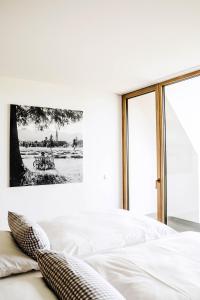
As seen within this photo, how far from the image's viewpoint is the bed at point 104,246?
130 cm

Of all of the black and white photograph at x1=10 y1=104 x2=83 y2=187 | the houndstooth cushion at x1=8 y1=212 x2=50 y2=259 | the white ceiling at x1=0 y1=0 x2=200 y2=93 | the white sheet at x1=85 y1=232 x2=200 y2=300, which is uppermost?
the white ceiling at x1=0 y1=0 x2=200 y2=93

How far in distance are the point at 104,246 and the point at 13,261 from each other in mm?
737

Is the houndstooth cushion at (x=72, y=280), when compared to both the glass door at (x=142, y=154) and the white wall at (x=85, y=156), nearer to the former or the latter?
the white wall at (x=85, y=156)

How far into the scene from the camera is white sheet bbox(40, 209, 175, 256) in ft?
6.45

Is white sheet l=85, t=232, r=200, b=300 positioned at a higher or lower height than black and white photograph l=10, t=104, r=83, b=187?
lower

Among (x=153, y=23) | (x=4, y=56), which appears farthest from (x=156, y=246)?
(x=4, y=56)

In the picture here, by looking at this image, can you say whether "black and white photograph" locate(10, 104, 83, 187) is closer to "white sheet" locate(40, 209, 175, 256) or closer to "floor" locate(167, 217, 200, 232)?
"white sheet" locate(40, 209, 175, 256)

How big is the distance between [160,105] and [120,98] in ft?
3.08

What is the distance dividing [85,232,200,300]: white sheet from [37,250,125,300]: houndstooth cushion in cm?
20

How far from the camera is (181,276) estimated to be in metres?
1.43

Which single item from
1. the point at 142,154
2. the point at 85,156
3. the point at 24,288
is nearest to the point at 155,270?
the point at 24,288

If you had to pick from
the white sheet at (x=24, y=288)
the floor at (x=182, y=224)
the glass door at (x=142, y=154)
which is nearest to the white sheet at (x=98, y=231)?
the white sheet at (x=24, y=288)

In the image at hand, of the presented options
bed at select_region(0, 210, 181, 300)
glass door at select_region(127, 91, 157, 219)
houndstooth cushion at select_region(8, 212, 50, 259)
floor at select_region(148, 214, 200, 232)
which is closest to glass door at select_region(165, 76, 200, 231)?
floor at select_region(148, 214, 200, 232)

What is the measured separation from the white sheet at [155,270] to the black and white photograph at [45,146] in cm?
212
